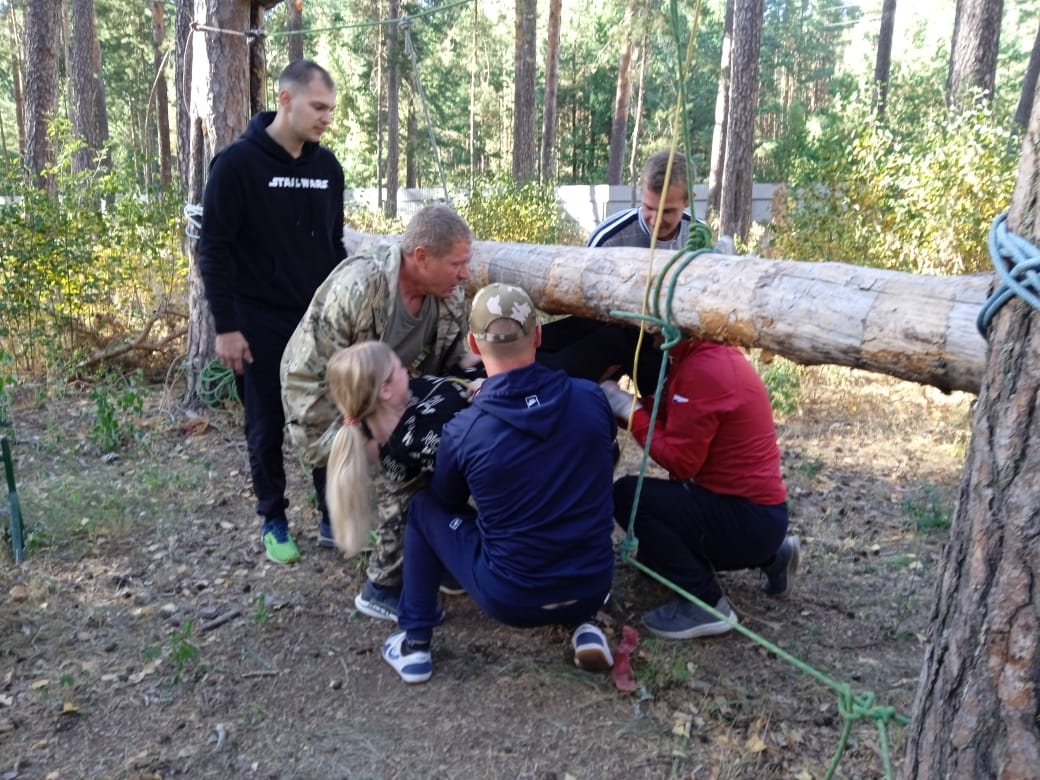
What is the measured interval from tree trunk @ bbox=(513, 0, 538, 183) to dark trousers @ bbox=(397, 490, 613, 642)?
15.3 m

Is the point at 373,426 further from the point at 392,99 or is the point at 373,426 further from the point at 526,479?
the point at 392,99

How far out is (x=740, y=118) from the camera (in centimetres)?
1098

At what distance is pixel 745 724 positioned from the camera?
257 cm

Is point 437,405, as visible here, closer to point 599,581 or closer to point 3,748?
point 599,581

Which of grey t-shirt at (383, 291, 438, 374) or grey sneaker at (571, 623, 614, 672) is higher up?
grey t-shirt at (383, 291, 438, 374)

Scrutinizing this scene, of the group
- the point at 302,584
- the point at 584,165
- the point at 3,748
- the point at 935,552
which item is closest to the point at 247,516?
the point at 302,584

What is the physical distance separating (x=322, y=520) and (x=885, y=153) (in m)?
5.49

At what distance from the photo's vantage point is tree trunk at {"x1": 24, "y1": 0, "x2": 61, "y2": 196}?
1015cm

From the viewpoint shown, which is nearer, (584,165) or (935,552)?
(935,552)

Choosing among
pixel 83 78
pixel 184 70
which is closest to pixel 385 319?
pixel 184 70

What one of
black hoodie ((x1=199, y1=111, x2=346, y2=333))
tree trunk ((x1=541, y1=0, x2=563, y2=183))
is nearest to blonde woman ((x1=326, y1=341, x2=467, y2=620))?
black hoodie ((x1=199, y1=111, x2=346, y2=333))

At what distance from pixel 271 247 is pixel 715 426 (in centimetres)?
201

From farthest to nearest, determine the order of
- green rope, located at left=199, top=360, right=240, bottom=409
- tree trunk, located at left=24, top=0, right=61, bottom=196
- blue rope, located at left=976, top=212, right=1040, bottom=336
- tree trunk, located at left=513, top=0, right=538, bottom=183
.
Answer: tree trunk, located at left=513, top=0, right=538, bottom=183 < tree trunk, located at left=24, top=0, right=61, bottom=196 < green rope, located at left=199, top=360, right=240, bottom=409 < blue rope, located at left=976, top=212, right=1040, bottom=336

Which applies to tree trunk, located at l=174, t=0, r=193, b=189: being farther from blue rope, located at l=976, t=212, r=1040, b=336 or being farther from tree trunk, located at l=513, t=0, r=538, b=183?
tree trunk, located at l=513, t=0, r=538, b=183
